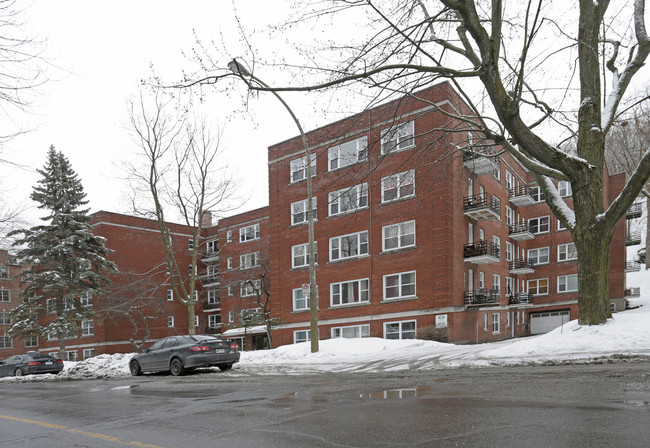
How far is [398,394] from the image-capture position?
7836mm

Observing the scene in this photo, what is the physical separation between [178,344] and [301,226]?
1732cm

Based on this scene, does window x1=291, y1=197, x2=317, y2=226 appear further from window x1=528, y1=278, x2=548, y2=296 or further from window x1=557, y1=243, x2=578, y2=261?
window x1=557, y1=243, x2=578, y2=261

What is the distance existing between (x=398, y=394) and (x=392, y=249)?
20871 mm

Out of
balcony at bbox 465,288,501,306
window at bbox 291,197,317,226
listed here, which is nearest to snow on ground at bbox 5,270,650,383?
balcony at bbox 465,288,501,306

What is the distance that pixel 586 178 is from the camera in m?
12.7

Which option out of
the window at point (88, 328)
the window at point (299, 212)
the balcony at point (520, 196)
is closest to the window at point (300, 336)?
the window at point (299, 212)

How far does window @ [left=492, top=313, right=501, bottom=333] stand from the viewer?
32453mm

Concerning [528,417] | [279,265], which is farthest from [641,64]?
[279,265]

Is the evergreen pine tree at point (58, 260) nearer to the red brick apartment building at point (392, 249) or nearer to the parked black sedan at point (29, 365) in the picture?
the red brick apartment building at point (392, 249)

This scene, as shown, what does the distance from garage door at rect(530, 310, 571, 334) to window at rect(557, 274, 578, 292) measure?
6.21 ft

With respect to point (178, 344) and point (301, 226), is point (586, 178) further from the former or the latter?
point (301, 226)

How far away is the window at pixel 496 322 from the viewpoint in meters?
32.5

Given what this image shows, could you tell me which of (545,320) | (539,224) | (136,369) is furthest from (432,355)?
(539,224)

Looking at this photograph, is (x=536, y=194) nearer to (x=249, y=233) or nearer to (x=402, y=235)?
(x=402, y=235)
